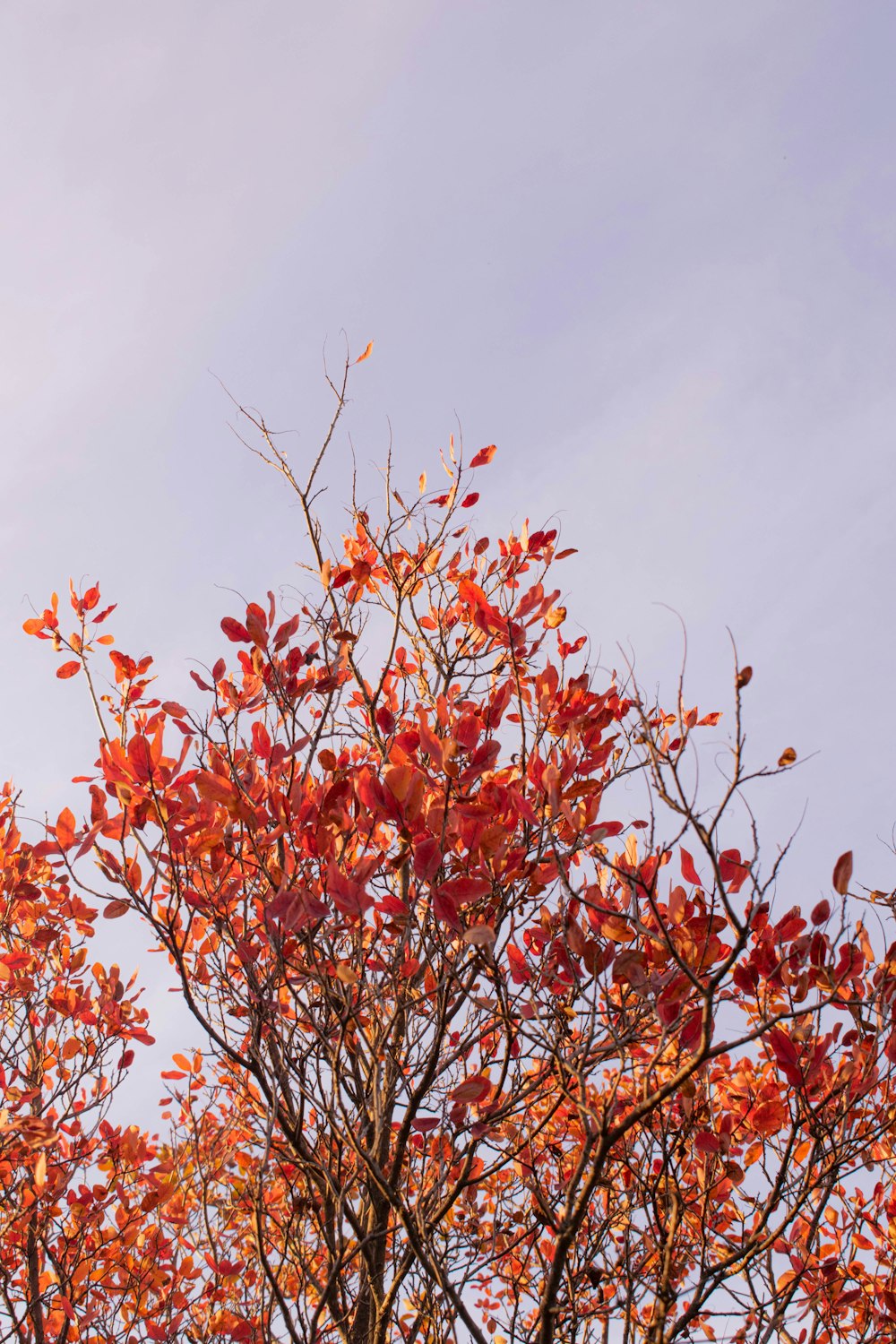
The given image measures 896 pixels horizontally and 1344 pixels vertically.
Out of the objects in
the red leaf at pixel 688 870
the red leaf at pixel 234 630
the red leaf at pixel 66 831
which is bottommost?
the red leaf at pixel 688 870

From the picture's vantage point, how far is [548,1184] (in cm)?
313

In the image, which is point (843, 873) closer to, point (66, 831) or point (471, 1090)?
point (471, 1090)

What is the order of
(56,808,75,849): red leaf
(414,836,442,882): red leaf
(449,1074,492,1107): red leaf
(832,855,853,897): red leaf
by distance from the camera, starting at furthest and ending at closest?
1. (56,808,75,849): red leaf
2. (449,1074,492,1107): red leaf
3. (414,836,442,882): red leaf
4. (832,855,853,897): red leaf

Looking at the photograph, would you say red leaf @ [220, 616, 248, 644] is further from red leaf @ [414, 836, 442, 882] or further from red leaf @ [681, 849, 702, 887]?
red leaf @ [681, 849, 702, 887]

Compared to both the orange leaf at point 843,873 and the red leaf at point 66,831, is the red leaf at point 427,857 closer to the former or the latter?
the orange leaf at point 843,873

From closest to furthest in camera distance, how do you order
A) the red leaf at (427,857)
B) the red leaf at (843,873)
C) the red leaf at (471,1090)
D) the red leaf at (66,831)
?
the red leaf at (843,873) → the red leaf at (427,857) → the red leaf at (471,1090) → the red leaf at (66,831)

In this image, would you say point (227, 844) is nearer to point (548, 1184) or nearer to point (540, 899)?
point (540, 899)

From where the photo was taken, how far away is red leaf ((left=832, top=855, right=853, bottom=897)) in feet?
6.02

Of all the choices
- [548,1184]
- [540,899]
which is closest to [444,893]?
[540,899]

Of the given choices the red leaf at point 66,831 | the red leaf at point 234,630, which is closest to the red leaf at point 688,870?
the red leaf at point 234,630

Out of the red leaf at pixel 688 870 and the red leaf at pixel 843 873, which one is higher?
the red leaf at pixel 688 870

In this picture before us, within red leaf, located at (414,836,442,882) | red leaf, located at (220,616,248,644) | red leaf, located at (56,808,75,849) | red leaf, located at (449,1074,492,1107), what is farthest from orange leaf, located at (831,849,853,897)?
red leaf, located at (56,808,75,849)

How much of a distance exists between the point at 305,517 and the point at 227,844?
1444mm

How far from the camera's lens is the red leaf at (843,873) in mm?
1836
